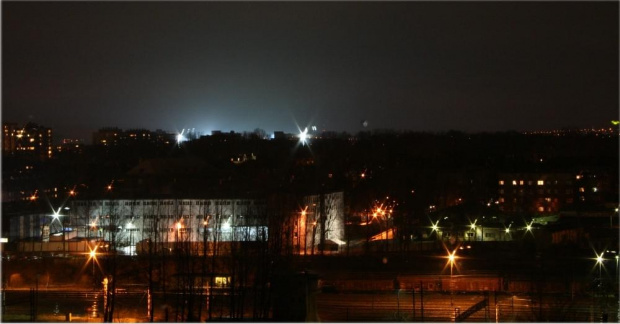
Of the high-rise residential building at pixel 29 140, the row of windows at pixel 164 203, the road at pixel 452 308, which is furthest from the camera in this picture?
the high-rise residential building at pixel 29 140

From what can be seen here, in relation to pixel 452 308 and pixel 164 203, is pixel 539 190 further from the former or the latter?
pixel 452 308

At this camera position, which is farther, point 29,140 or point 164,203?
point 29,140

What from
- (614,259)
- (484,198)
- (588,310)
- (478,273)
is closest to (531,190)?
(484,198)

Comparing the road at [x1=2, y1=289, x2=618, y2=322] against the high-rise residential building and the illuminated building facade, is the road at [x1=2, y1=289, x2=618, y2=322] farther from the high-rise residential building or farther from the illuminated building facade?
the illuminated building facade

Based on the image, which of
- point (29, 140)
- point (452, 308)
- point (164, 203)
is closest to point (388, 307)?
point (452, 308)

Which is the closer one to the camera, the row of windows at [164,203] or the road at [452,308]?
the road at [452,308]

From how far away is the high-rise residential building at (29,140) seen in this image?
20.1 meters

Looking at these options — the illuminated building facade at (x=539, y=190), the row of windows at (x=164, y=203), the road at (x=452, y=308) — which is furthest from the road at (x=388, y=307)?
the illuminated building facade at (x=539, y=190)

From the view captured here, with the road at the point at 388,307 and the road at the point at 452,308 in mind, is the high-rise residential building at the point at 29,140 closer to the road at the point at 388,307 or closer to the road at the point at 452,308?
the road at the point at 388,307

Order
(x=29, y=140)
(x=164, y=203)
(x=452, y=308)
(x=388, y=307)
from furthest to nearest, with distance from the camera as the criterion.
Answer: (x=29, y=140), (x=164, y=203), (x=388, y=307), (x=452, y=308)

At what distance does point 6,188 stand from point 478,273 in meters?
10.4

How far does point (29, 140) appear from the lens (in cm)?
2097

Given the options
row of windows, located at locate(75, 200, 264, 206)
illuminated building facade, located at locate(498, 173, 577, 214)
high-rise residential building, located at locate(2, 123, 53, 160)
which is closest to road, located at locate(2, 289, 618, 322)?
row of windows, located at locate(75, 200, 264, 206)

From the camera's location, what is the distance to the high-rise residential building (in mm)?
20125
